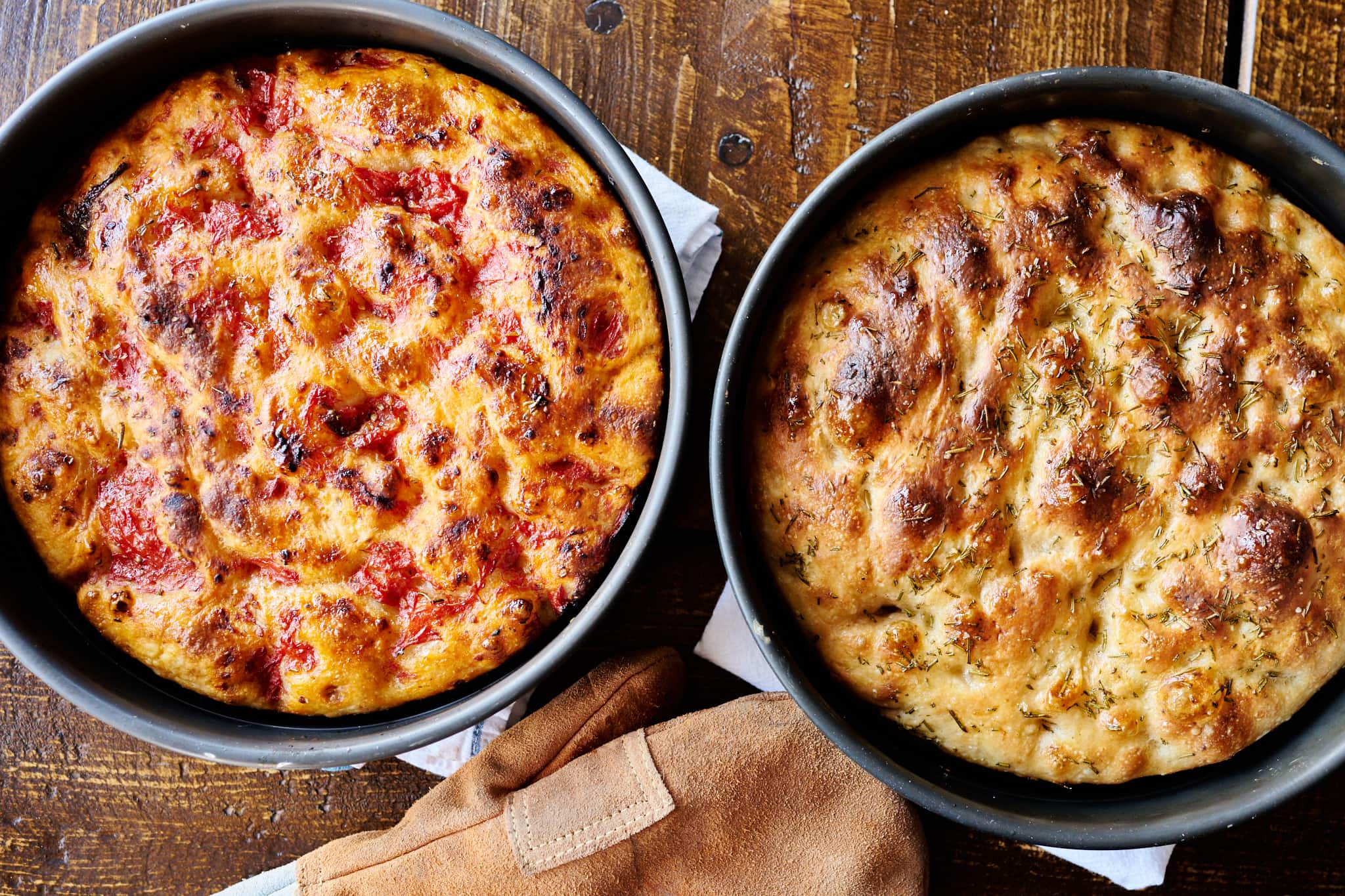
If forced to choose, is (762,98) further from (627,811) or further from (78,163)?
(627,811)

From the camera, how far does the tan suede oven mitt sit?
Result: 2.58 m

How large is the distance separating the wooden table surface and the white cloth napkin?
0.23 ft

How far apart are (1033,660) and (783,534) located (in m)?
0.62

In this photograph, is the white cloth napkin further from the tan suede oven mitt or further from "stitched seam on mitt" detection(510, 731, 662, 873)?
"stitched seam on mitt" detection(510, 731, 662, 873)

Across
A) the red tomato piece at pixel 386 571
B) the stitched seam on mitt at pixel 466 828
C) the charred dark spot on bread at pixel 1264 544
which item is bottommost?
the stitched seam on mitt at pixel 466 828

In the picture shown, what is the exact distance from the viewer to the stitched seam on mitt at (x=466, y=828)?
2.59 meters

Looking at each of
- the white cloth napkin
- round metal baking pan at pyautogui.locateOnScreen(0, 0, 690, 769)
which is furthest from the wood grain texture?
the white cloth napkin

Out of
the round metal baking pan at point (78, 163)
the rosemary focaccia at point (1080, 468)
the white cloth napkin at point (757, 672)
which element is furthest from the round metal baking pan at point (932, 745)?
the white cloth napkin at point (757, 672)

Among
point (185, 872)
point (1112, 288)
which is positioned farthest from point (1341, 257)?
point (185, 872)

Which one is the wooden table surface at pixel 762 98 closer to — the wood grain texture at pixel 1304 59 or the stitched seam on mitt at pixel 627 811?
the wood grain texture at pixel 1304 59

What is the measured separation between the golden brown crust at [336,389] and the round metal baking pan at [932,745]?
289 millimetres

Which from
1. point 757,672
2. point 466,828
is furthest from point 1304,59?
point 466,828

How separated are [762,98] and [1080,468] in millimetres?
1357

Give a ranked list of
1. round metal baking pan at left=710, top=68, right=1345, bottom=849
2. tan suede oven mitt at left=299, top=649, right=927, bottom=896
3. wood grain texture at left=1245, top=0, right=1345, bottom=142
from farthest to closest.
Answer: wood grain texture at left=1245, top=0, right=1345, bottom=142 → tan suede oven mitt at left=299, top=649, right=927, bottom=896 → round metal baking pan at left=710, top=68, right=1345, bottom=849
